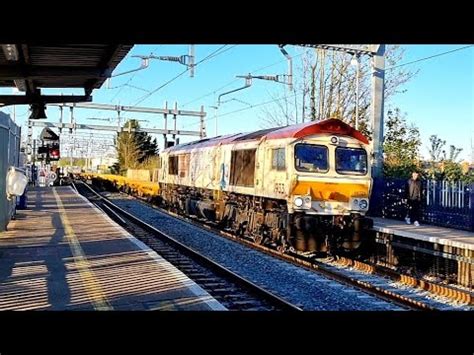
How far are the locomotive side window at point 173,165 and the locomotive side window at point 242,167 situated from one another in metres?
9.29

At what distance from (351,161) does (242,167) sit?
12.0 ft

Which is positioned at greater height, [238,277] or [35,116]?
[35,116]

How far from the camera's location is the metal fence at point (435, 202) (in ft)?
49.3

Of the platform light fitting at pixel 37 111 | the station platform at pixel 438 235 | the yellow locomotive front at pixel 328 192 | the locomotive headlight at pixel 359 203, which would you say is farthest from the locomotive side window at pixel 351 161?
the platform light fitting at pixel 37 111

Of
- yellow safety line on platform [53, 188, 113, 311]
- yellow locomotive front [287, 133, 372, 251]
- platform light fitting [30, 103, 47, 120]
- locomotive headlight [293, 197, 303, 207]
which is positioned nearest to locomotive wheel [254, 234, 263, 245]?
yellow locomotive front [287, 133, 372, 251]

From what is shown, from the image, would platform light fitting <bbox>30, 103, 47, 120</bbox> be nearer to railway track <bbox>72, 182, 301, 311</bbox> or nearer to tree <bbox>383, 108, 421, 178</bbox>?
railway track <bbox>72, 182, 301, 311</bbox>

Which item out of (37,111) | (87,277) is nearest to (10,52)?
(87,277)

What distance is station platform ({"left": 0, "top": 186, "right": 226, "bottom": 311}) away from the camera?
776cm

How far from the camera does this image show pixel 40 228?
15.8 m

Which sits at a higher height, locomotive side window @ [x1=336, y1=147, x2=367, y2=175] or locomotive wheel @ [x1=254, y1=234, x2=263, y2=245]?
locomotive side window @ [x1=336, y1=147, x2=367, y2=175]

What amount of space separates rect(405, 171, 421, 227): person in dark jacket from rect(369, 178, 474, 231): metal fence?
1.13 feet
